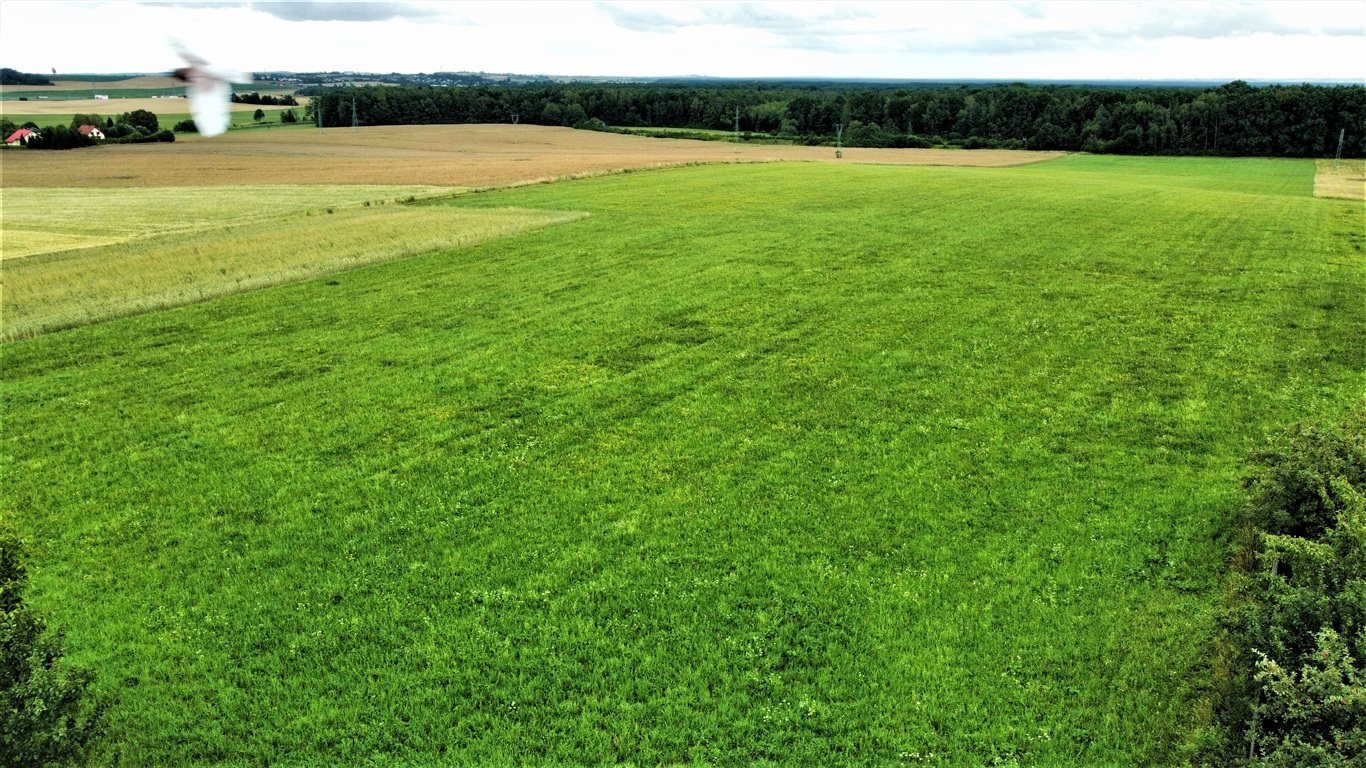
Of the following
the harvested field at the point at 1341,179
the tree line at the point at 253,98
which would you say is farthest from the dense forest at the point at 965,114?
the tree line at the point at 253,98

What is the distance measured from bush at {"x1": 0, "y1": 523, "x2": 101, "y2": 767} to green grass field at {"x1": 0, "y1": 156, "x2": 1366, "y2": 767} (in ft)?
3.39

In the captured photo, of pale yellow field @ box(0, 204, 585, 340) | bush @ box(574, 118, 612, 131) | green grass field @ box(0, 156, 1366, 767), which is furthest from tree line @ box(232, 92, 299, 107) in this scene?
bush @ box(574, 118, 612, 131)

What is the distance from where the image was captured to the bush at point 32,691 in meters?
7.14

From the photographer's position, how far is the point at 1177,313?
23.2 m

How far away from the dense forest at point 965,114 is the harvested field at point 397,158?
9842 mm

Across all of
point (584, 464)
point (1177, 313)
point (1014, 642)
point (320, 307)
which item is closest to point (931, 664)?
point (1014, 642)

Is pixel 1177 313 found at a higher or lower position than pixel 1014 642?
higher

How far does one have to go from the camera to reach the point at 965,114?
126 meters

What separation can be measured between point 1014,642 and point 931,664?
111cm

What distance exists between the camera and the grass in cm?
2723

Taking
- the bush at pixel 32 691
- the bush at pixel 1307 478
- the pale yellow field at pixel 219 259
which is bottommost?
the bush at pixel 32 691

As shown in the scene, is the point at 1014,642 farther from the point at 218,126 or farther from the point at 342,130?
the point at 342,130

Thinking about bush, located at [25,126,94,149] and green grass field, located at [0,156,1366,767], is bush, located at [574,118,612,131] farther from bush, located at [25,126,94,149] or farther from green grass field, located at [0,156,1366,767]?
green grass field, located at [0,156,1366,767]

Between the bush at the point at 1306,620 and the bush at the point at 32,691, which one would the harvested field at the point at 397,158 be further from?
the bush at the point at 1306,620
